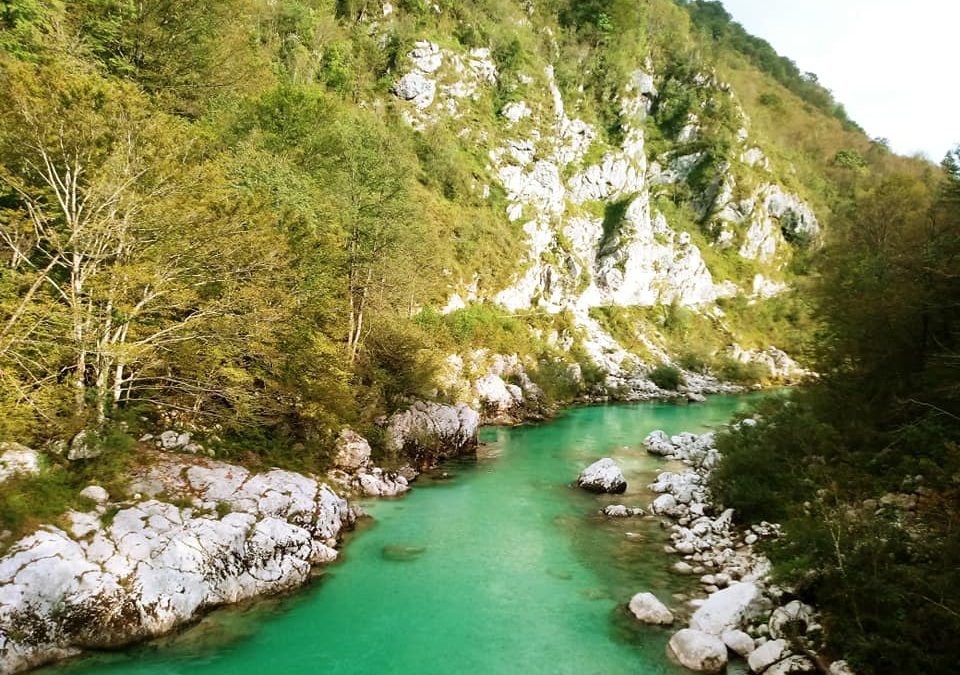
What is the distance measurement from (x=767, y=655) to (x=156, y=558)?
1098 cm

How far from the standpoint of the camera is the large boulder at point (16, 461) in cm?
902

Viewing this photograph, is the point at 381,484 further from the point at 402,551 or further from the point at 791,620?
the point at 791,620

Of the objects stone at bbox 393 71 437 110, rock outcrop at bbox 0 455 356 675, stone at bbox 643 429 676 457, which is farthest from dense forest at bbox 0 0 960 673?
stone at bbox 393 71 437 110

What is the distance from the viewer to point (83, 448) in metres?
10.3

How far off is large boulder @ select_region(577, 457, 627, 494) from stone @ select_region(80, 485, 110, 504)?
579 inches

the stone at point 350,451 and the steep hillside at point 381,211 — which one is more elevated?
the steep hillside at point 381,211

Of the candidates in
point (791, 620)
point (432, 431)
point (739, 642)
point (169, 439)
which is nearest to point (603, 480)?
point (432, 431)

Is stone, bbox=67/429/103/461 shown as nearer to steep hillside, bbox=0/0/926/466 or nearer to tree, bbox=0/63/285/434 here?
steep hillside, bbox=0/0/926/466

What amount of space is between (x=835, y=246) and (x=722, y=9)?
150 m

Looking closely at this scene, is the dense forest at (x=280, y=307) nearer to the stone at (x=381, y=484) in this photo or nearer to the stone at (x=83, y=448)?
the stone at (x=83, y=448)

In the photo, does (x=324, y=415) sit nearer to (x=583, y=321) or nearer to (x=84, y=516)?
(x=84, y=516)

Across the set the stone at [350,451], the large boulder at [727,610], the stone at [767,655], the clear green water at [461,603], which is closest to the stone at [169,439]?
the clear green water at [461,603]

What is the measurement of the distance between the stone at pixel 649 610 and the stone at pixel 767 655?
5.84ft

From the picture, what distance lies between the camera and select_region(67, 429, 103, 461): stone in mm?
10164
